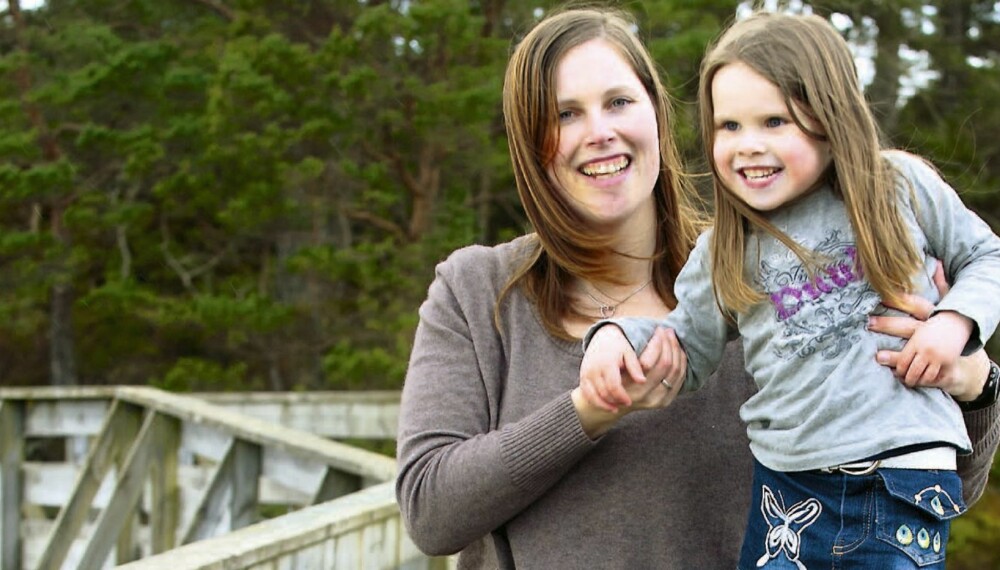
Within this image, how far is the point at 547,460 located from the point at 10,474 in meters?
4.52

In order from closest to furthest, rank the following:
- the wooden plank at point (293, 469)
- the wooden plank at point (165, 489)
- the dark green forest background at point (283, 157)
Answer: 1. the wooden plank at point (293, 469)
2. the wooden plank at point (165, 489)
3. the dark green forest background at point (283, 157)

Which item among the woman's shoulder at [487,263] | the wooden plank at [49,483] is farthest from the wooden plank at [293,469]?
the wooden plank at [49,483]

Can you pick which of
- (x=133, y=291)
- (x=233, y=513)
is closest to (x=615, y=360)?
(x=233, y=513)

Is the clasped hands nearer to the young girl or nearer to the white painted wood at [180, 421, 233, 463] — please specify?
the young girl

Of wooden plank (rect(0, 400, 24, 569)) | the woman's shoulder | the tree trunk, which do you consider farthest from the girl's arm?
the tree trunk

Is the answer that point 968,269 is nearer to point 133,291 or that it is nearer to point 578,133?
point 578,133

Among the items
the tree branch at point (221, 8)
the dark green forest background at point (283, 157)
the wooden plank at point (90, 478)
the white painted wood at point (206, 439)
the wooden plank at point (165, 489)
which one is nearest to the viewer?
the white painted wood at point (206, 439)

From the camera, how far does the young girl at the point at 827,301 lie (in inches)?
60.7

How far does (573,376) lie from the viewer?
6.08 feet

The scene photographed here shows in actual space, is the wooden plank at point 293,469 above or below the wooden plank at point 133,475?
above

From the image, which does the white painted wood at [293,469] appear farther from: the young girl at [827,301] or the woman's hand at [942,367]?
the woman's hand at [942,367]

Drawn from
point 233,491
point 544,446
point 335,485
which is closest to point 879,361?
point 544,446

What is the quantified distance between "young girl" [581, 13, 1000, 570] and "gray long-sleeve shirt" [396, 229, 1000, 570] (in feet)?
0.37

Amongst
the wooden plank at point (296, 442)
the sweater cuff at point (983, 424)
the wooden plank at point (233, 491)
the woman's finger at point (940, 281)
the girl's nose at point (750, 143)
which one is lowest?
the wooden plank at point (233, 491)
